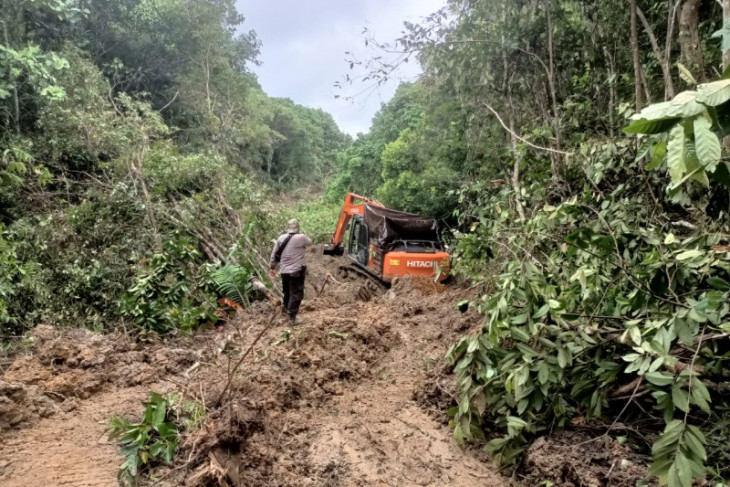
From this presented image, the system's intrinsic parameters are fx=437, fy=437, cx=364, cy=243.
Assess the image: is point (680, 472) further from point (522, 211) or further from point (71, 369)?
point (71, 369)

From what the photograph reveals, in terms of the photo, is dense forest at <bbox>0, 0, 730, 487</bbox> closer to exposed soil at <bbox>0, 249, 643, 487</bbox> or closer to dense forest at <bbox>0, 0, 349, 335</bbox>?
dense forest at <bbox>0, 0, 349, 335</bbox>

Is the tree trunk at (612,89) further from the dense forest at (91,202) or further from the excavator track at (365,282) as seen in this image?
the dense forest at (91,202)

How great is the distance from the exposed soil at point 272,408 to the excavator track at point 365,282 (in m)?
2.93

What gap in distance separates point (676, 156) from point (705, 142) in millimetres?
63

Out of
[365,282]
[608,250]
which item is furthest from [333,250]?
[608,250]

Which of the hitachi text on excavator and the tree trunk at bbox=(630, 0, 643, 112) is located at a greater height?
the tree trunk at bbox=(630, 0, 643, 112)

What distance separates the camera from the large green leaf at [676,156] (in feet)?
3.54

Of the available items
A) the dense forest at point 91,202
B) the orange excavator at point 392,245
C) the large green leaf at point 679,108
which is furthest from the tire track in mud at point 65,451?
the orange excavator at point 392,245

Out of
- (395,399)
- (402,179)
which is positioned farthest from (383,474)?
(402,179)

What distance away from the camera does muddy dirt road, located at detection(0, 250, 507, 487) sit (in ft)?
9.35

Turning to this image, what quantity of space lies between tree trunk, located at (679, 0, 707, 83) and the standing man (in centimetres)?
489

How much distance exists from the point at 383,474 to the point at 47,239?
311 inches

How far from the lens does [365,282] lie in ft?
33.0

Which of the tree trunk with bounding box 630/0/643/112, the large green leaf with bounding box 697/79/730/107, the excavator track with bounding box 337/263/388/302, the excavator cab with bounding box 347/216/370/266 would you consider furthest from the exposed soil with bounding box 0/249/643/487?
the excavator cab with bounding box 347/216/370/266
